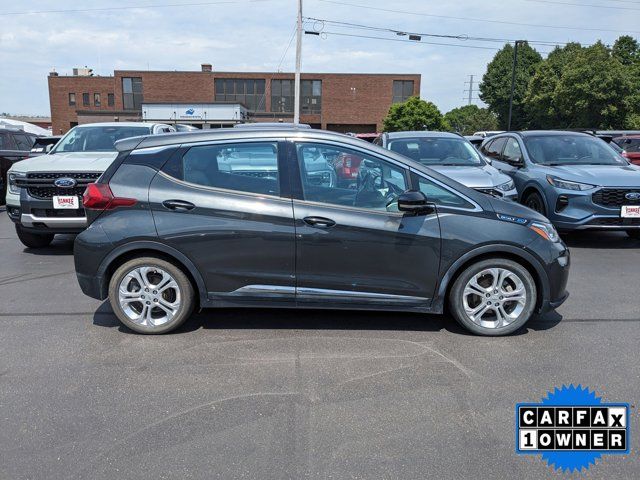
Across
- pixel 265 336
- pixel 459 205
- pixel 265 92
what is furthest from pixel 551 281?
pixel 265 92

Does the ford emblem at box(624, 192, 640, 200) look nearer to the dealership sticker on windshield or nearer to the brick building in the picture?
Answer: the dealership sticker on windshield

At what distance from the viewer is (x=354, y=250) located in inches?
175

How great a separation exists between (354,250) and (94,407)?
2228 mm

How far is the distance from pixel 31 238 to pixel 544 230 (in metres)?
7.29

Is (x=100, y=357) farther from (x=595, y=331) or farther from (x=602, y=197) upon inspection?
(x=602, y=197)

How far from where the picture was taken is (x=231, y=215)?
4.50 metres

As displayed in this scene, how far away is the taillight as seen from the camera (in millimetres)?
4602

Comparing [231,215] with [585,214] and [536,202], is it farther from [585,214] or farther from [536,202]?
[536,202]

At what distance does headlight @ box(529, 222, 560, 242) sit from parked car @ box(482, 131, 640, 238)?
3.74 meters

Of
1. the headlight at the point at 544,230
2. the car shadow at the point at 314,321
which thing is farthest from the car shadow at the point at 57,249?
the headlight at the point at 544,230

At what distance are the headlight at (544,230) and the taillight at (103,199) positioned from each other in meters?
3.42

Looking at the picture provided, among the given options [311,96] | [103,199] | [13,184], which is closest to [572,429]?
[103,199]

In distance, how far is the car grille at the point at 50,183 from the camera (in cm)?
733

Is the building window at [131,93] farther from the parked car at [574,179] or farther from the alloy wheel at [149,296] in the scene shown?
the alloy wheel at [149,296]
